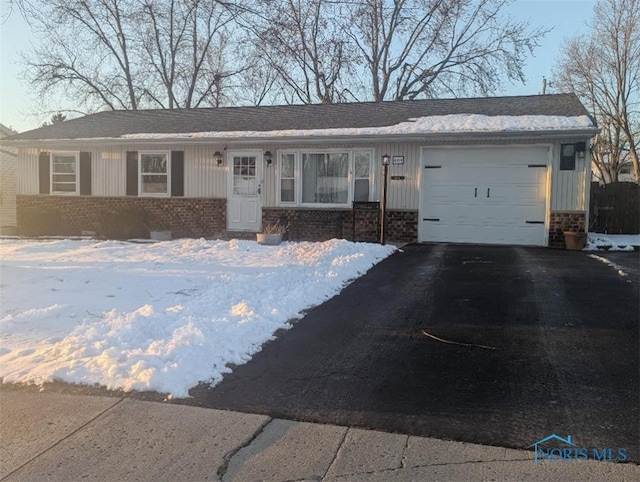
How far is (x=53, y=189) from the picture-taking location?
53.1 ft

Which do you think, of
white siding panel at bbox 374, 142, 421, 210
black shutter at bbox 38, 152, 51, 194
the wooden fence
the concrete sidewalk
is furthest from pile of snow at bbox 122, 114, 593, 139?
the concrete sidewalk

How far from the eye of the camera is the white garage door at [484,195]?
12.2 m

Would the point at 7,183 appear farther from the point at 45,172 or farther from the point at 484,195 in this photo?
the point at 484,195

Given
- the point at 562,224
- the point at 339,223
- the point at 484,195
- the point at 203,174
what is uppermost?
the point at 203,174

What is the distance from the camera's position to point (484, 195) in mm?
12492

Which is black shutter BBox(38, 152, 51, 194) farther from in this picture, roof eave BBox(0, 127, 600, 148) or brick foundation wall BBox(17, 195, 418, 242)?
roof eave BBox(0, 127, 600, 148)

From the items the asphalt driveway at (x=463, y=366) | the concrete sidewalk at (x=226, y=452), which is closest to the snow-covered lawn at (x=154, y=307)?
the asphalt driveway at (x=463, y=366)

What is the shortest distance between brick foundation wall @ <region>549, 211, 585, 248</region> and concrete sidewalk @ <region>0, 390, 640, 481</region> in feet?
33.7

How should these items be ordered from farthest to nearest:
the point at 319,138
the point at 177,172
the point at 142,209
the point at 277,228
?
the point at 142,209
the point at 177,172
the point at 319,138
the point at 277,228

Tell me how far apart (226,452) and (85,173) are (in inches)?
588

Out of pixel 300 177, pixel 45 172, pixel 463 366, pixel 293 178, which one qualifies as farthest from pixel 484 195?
pixel 45 172

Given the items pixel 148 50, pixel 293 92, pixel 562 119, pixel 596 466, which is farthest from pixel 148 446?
pixel 148 50

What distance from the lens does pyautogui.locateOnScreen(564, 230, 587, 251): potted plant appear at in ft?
37.8

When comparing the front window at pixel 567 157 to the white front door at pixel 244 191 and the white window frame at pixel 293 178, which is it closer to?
the white window frame at pixel 293 178
